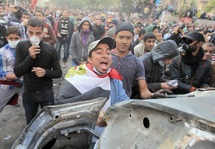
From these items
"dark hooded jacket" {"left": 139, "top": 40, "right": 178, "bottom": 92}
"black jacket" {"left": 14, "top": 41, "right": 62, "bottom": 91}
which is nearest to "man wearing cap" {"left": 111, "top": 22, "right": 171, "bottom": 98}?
"dark hooded jacket" {"left": 139, "top": 40, "right": 178, "bottom": 92}

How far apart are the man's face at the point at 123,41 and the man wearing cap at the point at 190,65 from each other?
1013 millimetres

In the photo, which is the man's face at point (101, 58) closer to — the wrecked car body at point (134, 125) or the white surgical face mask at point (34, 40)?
the wrecked car body at point (134, 125)

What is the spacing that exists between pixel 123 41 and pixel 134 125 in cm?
163

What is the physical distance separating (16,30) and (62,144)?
217 cm

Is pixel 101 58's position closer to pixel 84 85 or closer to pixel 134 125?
pixel 84 85

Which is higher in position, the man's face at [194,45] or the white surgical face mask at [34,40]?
the white surgical face mask at [34,40]

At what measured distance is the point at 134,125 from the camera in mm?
1332

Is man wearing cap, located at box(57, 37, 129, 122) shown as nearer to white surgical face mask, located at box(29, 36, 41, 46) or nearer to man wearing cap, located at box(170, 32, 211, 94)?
white surgical face mask, located at box(29, 36, 41, 46)

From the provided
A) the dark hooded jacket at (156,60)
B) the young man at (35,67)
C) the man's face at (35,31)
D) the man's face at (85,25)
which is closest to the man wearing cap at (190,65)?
the dark hooded jacket at (156,60)

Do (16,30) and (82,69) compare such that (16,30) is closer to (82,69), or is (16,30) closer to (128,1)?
(82,69)

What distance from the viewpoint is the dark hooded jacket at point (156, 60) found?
298 centimetres

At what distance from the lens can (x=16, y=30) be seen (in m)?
3.32

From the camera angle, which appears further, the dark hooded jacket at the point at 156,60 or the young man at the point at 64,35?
the young man at the point at 64,35

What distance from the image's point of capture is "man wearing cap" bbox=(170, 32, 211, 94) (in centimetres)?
339
